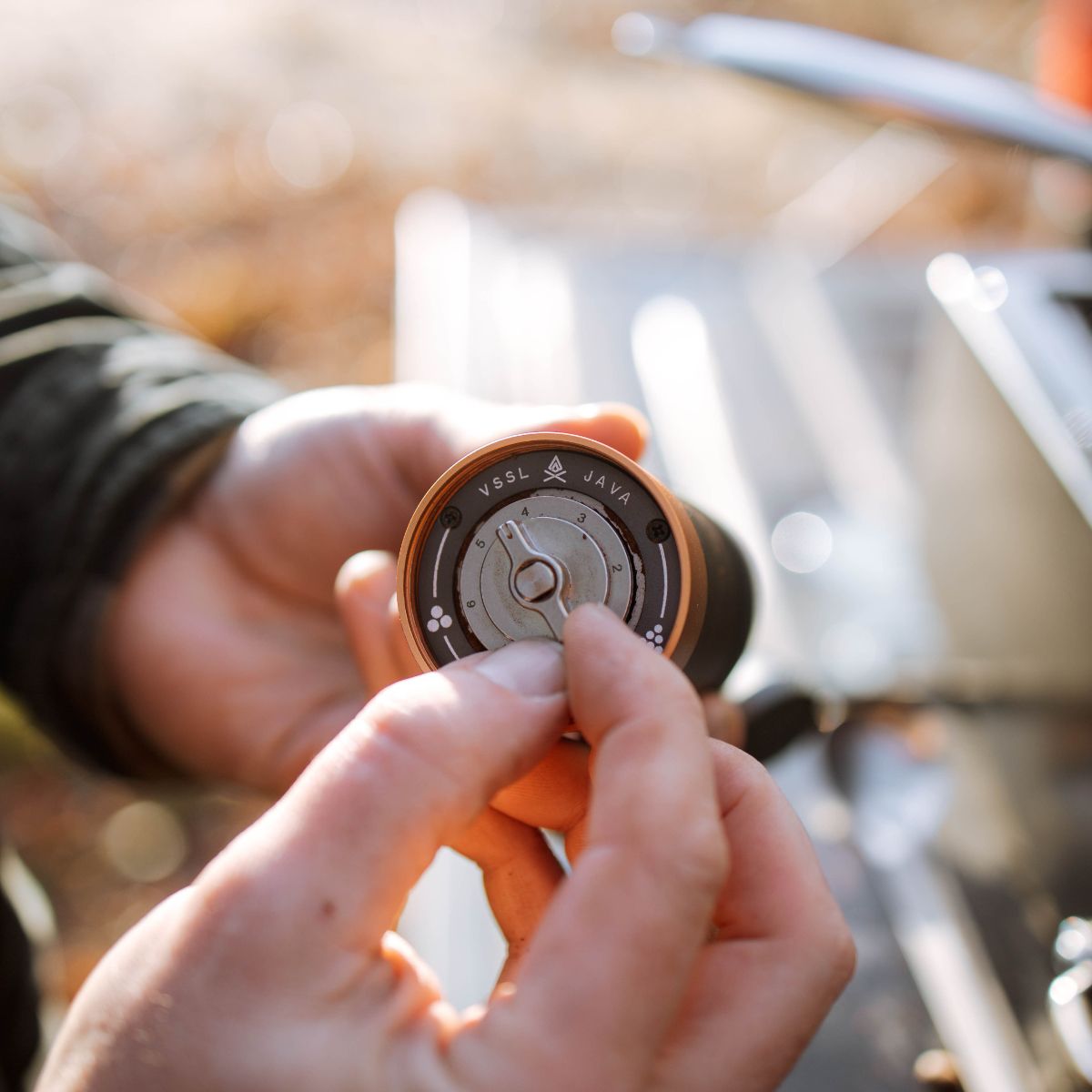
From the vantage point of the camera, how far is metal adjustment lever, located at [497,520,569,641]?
523mm

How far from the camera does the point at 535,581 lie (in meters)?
0.52

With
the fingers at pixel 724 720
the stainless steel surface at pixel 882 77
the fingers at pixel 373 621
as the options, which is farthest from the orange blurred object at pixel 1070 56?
the fingers at pixel 373 621

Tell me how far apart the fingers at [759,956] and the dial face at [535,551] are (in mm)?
104

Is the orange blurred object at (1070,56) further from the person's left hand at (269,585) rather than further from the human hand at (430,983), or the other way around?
the human hand at (430,983)

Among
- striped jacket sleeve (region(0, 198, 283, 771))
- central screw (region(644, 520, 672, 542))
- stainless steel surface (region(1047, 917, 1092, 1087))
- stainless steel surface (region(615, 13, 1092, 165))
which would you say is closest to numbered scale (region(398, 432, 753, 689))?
central screw (region(644, 520, 672, 542))

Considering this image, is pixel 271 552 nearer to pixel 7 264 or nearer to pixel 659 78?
pixel 7 264

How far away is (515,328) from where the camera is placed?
1.22m

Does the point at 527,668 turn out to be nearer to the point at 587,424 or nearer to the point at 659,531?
the point at 659,531

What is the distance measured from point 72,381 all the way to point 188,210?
251 cm

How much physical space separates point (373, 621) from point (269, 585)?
24cm

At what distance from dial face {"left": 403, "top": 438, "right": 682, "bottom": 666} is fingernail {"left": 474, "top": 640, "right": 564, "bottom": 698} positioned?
1.2 inches

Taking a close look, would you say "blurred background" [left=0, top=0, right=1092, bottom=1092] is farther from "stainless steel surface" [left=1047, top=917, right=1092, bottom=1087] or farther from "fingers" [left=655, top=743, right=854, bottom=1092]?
"fingers" [left=655, top=743, right=854, bottom=1092]

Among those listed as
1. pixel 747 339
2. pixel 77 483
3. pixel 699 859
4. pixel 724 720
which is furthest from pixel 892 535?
pixel 77 483

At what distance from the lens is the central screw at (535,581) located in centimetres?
52
